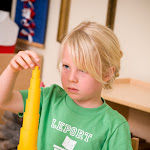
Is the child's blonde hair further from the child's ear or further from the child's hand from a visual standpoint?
the child's hand

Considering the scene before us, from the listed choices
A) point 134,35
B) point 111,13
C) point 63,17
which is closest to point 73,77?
point 134,35

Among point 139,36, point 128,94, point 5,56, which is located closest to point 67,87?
point 128,94

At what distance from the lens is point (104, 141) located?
887mm

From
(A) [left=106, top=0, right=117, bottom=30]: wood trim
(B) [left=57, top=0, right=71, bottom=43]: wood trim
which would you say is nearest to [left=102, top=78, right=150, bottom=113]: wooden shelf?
Result: (A) [left=106, top=0, right=117, bottom=30]: wood trim

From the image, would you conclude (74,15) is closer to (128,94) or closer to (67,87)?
(128,94)

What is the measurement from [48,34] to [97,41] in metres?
1.97

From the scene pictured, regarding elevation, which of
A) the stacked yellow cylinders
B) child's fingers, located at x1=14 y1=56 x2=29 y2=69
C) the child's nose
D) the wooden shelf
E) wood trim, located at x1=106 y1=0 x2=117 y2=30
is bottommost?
the wooden shelf

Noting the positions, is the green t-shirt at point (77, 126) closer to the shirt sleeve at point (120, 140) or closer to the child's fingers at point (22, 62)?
the shirt sleeve at point (120, 140)

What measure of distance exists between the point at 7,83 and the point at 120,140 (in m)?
0.36

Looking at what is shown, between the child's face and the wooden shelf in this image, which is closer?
the child's face

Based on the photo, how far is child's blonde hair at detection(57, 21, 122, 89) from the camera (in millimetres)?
831

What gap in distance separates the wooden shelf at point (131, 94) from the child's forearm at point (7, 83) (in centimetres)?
74

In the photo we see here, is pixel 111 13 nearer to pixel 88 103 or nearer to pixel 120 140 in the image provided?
pixel 88 103

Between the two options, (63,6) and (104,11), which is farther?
(63,6)
